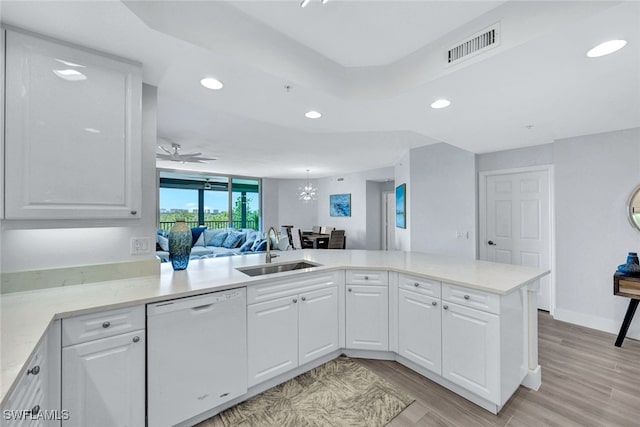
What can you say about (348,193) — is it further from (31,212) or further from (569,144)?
(31,212)

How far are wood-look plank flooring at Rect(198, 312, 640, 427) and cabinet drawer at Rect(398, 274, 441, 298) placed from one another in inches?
28.6

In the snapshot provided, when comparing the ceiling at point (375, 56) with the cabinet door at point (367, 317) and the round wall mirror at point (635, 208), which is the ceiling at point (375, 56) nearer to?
the round wall mirror at point (635, 208)

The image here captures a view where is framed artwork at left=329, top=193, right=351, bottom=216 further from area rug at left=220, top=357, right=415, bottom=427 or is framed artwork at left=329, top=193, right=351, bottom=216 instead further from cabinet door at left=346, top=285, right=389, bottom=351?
area rug at left=220, top=357, right=415, bottom=427

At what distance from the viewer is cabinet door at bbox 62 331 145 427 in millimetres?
1272

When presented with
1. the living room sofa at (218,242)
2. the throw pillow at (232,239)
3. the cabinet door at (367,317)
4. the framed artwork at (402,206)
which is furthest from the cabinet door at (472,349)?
the throw pillow at (232,239)

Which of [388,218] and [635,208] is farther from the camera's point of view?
[388,218]

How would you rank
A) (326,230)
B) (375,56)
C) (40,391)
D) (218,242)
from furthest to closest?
1. (326,230)
2. (218,242)
3. (375,56)
4. (40,391)

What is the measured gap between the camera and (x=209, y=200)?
27.7 ft

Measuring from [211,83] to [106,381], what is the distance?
1.92 metres

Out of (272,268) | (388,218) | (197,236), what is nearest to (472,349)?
(272,268)

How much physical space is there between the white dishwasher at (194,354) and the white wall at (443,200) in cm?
351

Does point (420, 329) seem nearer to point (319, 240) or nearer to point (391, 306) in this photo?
point (391, 306)

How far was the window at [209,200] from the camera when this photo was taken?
7805 millimetres

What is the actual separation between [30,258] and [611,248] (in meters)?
5.33
